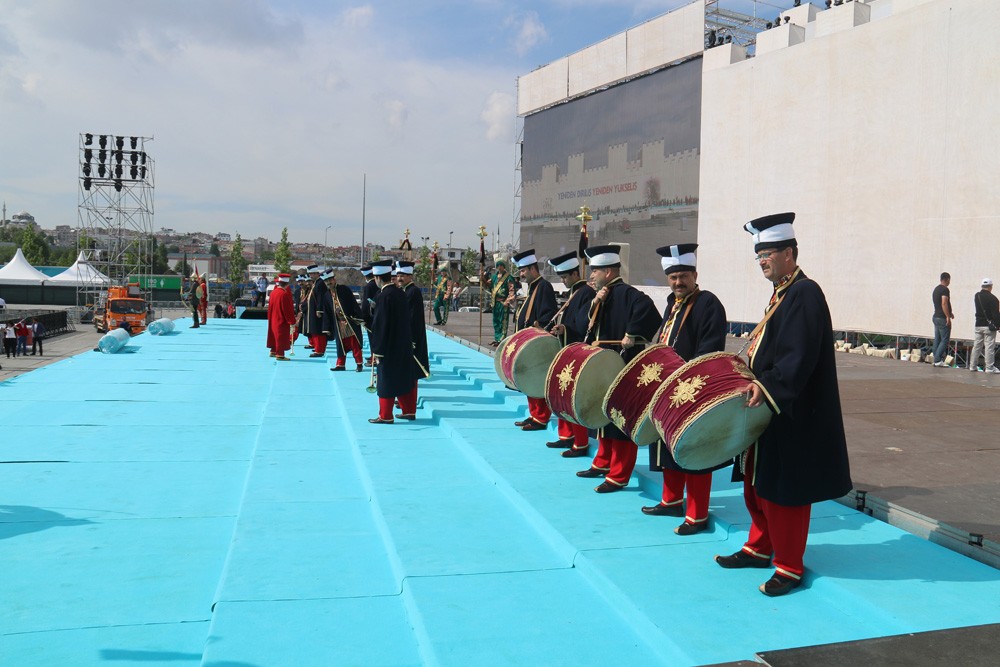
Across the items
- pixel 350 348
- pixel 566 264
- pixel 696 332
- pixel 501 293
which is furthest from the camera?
pixel 501 293

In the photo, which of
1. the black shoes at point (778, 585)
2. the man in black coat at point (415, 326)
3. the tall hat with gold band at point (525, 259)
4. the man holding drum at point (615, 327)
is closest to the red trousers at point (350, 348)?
the man in black coat at point (415, 326)

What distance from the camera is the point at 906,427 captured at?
317 inches

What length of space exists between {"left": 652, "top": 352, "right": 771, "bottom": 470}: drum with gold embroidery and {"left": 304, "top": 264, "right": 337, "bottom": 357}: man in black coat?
10.3m

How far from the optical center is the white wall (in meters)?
17.6

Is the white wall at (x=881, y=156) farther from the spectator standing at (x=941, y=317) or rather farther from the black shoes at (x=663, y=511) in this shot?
the black shoes at (x=663, y=511)

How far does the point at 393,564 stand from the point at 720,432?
1763mm

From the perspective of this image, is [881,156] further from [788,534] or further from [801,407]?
[788,534]

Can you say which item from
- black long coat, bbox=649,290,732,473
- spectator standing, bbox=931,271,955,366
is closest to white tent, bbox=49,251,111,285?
spectator standing, bbox=931,271,955,366

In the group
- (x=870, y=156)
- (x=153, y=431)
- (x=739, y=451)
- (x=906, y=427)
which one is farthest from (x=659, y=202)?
(x=739, y=451)

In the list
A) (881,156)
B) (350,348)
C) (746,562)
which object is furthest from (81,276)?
(746,562)

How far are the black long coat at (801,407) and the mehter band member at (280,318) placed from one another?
1093 cm

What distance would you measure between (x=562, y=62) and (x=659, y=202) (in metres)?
13.0

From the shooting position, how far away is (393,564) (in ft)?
13.3

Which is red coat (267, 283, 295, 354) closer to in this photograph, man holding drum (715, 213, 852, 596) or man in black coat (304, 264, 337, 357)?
man in black coat (304, 264, 337, 357)
